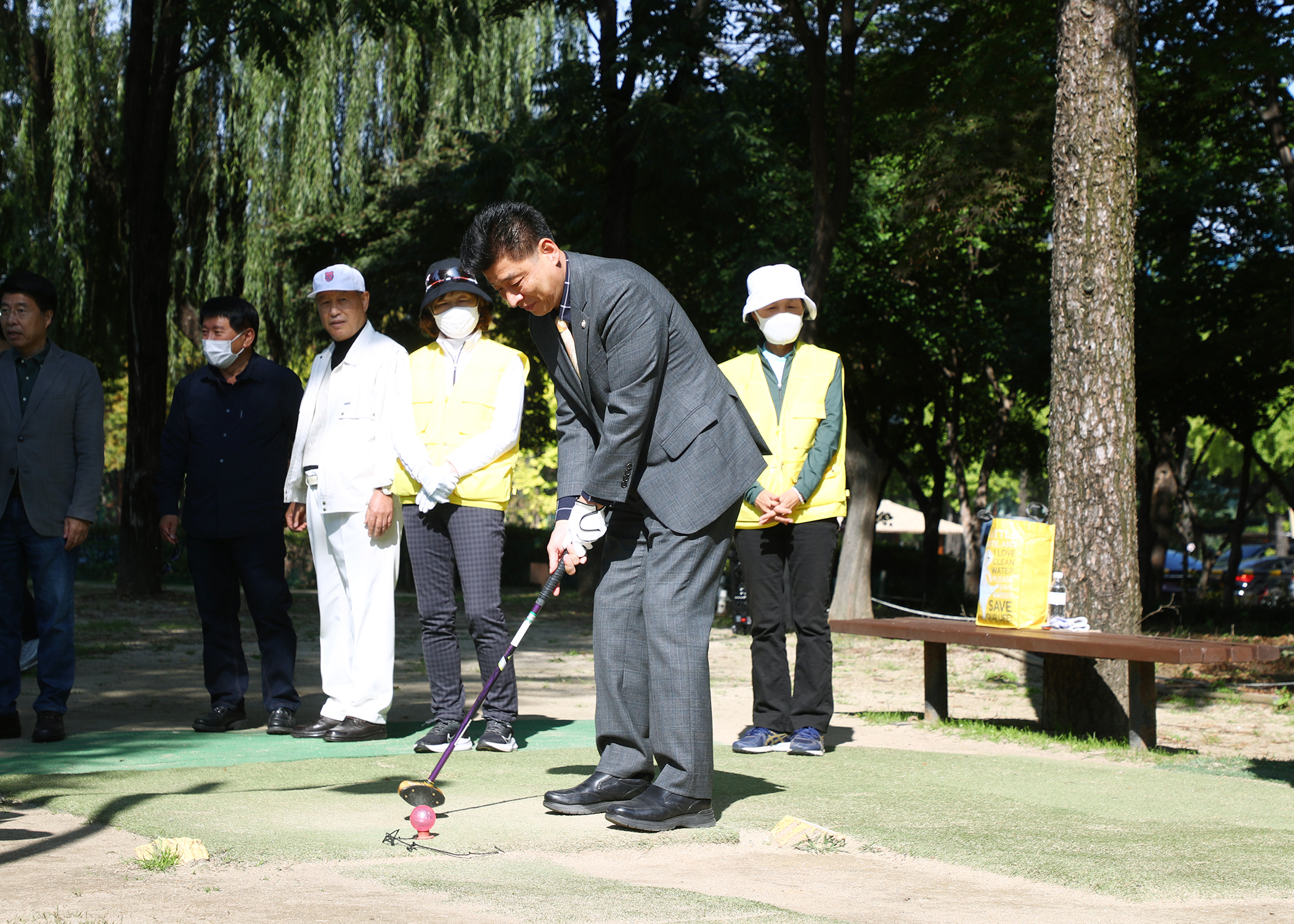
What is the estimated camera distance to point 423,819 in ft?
12.2

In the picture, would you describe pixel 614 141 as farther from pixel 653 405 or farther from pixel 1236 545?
pixel 1236 545

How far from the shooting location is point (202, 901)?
9.88ft

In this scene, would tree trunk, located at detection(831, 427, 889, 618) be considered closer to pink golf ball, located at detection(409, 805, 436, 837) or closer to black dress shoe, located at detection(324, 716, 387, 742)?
black dress shoe, located at detection(324, 716, 387, 742)

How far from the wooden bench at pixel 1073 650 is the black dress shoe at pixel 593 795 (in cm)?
224

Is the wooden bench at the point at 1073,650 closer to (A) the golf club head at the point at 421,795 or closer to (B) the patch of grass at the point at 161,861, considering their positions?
(A) the golf club head at the point at 421,795

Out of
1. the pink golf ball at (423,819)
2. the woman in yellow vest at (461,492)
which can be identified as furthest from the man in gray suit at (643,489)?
the woman in yellow vest at (461,492)

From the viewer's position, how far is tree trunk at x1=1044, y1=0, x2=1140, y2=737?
21.8 ft

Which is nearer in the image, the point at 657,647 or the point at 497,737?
the point at 657,647

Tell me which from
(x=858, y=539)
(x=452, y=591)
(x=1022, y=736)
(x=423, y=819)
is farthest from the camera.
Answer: (x=858, y=539)

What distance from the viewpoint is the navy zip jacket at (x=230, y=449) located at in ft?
20.5

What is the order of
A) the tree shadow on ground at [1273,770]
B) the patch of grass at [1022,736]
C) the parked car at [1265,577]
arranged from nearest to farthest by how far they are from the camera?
the tree shadow on ground at [1273,770] < the patch of grass at [1022,736] < the parked car at [1265,577]

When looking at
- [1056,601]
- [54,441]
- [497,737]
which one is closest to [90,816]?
[497,737]

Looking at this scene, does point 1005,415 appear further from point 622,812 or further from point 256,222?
point 622,812

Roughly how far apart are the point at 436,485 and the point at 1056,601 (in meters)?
3.22
